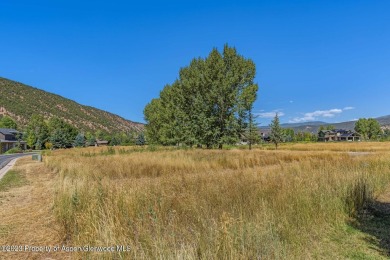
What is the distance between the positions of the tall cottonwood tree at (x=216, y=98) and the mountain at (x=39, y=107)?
89694 millimetres

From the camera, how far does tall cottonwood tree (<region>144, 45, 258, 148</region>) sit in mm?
27781

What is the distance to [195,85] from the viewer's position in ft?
98.3

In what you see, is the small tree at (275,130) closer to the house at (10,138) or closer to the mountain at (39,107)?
the house at (10,138)

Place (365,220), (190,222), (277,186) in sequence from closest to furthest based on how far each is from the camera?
(190,222)
(365,220)
(277,186)

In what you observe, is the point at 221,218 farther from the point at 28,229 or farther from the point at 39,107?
the point at 39,107

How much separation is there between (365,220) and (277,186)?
5.89 ft

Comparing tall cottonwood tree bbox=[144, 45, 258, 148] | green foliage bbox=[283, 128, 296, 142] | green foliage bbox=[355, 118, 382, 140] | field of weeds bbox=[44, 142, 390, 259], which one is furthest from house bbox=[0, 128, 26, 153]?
green foliage bbox=[355, 118, 382, 140]

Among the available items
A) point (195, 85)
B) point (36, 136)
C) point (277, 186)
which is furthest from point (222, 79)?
point (36, 136)

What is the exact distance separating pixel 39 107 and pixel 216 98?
337 ft

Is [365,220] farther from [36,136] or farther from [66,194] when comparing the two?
[36,136]

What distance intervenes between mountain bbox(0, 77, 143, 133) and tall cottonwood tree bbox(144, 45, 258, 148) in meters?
89.7

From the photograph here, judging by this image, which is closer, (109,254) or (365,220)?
(109,254)

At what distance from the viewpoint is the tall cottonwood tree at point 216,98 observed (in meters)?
27.8

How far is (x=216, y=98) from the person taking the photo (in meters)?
27.7
